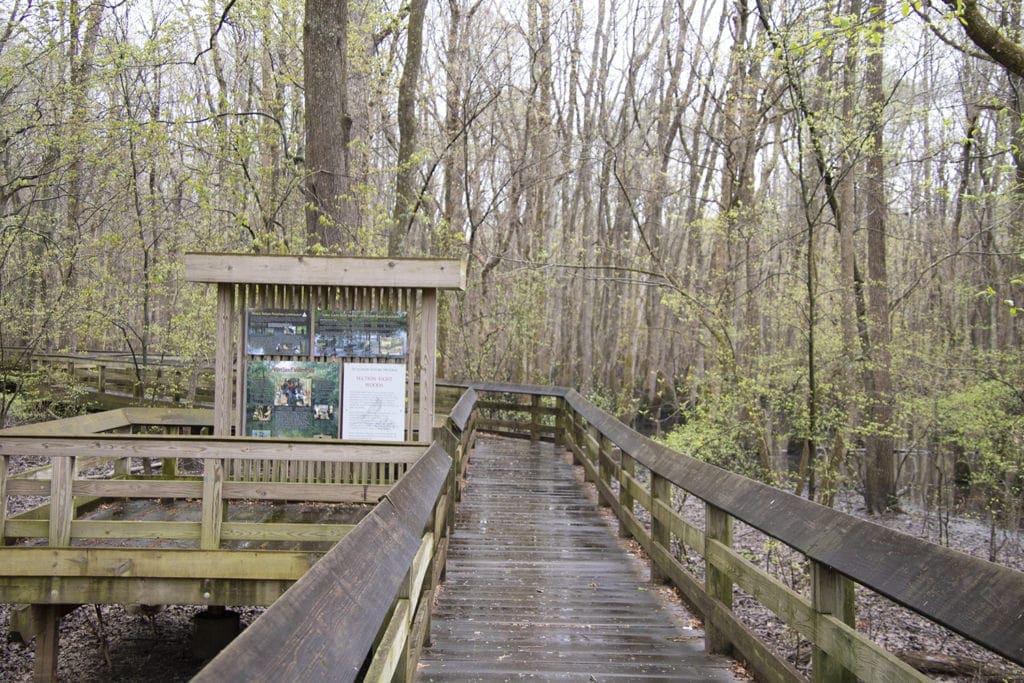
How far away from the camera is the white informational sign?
7.80 m

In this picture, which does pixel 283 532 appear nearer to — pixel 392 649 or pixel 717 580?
pixel 717 580

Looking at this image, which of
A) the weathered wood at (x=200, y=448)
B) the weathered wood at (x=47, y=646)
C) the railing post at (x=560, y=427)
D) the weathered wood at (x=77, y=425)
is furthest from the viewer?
the railing post at (x=560, y=427)

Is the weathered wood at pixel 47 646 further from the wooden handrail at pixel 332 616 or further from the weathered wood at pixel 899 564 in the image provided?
the weathered wood at pixel 899 564

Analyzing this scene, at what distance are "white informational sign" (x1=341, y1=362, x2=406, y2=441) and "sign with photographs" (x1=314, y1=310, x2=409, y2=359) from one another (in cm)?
14

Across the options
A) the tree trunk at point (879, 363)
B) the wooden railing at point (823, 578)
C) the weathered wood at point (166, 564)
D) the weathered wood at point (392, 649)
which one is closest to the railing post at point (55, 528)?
the weathered wood at point (166, 564)

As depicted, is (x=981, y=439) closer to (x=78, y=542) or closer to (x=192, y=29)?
(x=78, y=542)

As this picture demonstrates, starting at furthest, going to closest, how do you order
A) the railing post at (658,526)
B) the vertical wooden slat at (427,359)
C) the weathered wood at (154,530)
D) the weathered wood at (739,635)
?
the vertical wooden slat at (427,359) → the weathered wood at (154,530) → the railing post at (658,526) → the weathered wood at (739,635)

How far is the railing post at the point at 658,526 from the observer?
5906mm

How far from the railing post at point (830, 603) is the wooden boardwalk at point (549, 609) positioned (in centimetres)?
113

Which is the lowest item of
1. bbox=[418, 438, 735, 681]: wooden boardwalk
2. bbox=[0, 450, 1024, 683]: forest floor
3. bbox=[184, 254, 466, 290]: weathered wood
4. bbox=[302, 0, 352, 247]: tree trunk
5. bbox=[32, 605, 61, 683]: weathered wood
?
bbox=[0, 450, 1024, 683]: forest floor

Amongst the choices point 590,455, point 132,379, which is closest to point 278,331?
point 590,455

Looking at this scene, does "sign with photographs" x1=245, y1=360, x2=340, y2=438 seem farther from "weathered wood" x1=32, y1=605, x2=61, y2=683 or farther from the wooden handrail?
the wooden handrail

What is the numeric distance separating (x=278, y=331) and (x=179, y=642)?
4.47 meters

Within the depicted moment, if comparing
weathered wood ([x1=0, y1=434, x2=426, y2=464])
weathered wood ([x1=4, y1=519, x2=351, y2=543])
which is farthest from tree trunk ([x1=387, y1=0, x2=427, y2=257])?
weathered wood ([x1=4, y1=519, x2=351, y2=543])
